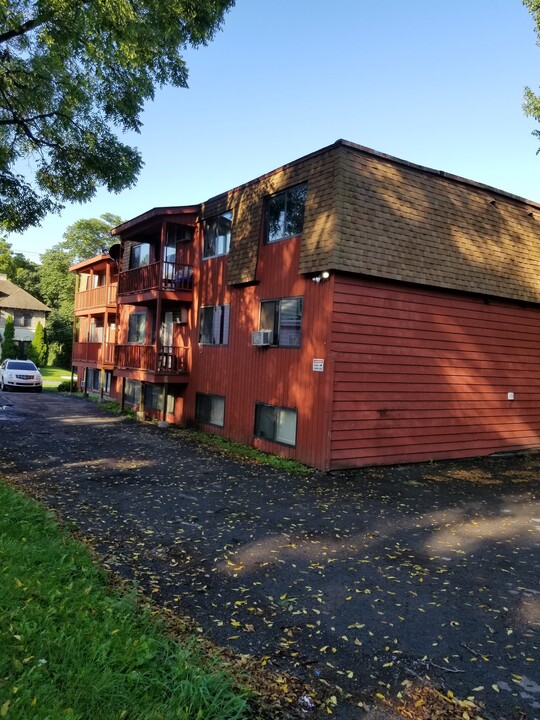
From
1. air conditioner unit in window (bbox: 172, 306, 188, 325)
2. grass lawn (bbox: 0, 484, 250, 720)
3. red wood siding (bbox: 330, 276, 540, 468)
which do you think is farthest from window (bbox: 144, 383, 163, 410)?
grass lawn (bbox: 0, 484, 250, 720)

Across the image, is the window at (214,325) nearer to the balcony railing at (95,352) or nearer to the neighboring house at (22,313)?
the balcony railing at (95,352)

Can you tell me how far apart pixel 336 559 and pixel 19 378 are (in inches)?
914

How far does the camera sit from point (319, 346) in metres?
9.86

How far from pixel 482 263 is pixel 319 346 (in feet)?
15.9

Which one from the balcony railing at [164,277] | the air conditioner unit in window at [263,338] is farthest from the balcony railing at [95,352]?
the air conditioner unit in window at [263,338]

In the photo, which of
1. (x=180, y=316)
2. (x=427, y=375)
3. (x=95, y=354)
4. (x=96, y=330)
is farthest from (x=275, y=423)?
(x=96, y=330)

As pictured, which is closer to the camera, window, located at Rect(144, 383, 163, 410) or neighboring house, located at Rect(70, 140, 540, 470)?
neighboring house, located at Rect(70, 140, 540, 470)

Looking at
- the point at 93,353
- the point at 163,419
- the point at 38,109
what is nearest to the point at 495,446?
the point at 163,419

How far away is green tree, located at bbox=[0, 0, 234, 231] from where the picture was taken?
8.54 meters

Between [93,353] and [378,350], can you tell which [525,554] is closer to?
[378,350]

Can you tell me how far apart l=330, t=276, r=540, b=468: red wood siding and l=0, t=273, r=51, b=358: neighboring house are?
42276 millimetres

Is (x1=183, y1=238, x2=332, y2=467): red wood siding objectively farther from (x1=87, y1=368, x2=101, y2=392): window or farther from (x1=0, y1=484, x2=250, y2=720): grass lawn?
(x1=87, y1=368, x2=101, y2=392): window

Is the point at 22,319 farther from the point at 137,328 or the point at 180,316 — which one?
the point at 180,316

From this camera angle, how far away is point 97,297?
22.4 meters
